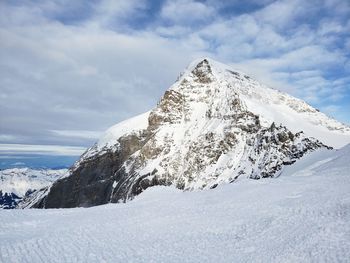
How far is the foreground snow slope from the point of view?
1388 cm

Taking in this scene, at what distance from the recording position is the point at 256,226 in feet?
54.0

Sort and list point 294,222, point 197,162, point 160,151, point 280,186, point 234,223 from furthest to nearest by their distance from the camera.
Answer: point 160,151 < point 197,162 < point 280,186 < point 234,223 < point 294,222

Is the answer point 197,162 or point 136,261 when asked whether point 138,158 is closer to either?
point 197,162

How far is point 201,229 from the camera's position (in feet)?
56.6

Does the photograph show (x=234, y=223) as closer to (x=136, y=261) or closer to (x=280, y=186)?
(x=136, y=261)

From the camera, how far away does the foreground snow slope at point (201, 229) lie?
13883 millimetres

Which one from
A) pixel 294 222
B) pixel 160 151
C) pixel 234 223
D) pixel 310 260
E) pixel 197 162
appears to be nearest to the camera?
pixel 310 260

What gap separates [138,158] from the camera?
198 metres

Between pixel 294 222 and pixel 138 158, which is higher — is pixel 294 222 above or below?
below

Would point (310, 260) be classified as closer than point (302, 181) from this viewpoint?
Yes


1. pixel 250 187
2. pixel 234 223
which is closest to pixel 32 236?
pixel 234 223

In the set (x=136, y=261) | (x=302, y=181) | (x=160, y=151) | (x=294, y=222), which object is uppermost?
(x=160, y=151)

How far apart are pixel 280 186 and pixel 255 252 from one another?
10.6 metres

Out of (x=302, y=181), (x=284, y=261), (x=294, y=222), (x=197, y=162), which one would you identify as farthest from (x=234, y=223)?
(x=197, y=162)
